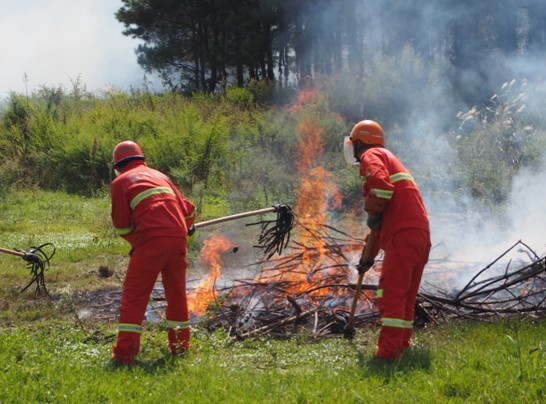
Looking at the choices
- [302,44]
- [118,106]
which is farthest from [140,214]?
[302,44]

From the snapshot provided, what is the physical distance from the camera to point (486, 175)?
12094mm

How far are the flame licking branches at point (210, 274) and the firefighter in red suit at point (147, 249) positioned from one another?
1.13 metres

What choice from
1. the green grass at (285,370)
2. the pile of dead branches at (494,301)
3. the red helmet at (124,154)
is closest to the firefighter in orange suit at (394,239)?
the green grass at (285,370)

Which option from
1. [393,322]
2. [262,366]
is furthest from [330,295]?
[262,366]

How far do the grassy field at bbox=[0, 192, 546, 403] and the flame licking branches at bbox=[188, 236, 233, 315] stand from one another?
2.02 ft

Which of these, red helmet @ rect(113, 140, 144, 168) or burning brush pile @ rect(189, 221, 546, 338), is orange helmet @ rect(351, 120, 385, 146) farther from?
red helmet @ rect(113, 140, 144, 168)

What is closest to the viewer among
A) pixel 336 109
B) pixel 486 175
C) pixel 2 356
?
pixel 2 356

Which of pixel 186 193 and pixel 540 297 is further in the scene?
pixel 186 193

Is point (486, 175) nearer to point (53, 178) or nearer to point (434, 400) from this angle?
point (434, 400)

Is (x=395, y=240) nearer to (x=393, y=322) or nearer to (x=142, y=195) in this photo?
(x=393, y=322)

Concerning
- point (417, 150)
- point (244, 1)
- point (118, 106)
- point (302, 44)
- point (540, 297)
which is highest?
point (244, 1)

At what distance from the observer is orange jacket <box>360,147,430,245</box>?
16.6 ft

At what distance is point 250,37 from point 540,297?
20.7 m

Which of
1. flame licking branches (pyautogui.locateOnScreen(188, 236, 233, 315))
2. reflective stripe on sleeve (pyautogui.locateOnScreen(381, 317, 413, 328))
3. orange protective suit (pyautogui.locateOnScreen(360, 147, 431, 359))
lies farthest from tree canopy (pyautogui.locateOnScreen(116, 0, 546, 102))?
reflective stripe on sleeve (pyautogui.locateOnScreen(381, 317, 413, 328))
